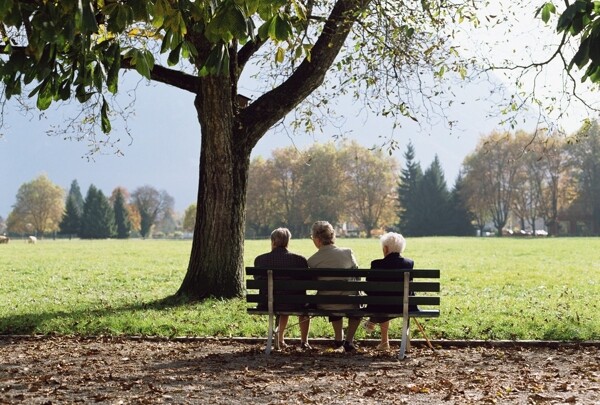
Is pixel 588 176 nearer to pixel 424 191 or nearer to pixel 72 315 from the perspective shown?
pixel 424 191

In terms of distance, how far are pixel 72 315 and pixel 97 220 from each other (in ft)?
326

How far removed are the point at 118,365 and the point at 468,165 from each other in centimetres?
8661

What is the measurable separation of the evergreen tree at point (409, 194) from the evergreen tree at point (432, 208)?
1.43ft

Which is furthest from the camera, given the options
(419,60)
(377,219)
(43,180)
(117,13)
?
(43,180)

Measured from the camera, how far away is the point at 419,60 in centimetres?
1552

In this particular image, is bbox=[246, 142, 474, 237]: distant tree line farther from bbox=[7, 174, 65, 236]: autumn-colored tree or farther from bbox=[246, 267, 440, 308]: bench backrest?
bbox=[246, 267, 440, 308]: bench backrest

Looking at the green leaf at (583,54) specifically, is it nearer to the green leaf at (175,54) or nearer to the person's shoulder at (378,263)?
the green leaf at (175,54)

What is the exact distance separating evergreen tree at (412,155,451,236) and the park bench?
86056 millimetres

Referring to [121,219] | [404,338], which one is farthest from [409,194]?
[404,338]

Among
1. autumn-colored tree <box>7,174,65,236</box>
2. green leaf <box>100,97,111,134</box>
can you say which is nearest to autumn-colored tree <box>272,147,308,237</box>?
autumn-colored tree <box>7,174,65,236</box>

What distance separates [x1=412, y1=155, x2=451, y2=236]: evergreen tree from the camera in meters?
94.8

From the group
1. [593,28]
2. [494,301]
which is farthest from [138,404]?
[494,301]

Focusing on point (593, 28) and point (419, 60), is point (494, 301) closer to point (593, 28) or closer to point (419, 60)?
point (419, 60)

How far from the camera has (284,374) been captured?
8328 millimetres
